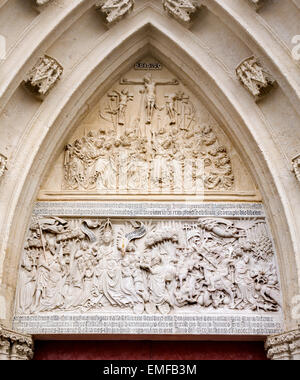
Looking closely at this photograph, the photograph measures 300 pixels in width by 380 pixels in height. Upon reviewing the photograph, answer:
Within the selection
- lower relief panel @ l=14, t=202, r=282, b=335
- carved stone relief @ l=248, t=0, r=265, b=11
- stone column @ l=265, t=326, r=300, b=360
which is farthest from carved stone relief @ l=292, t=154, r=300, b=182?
carved stone relief @ l=248, t=0, r=265, b=11

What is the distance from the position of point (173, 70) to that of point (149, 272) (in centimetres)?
273

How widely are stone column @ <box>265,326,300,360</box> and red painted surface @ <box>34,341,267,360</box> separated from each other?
29 centimetres

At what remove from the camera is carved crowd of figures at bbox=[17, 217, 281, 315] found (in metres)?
5.73

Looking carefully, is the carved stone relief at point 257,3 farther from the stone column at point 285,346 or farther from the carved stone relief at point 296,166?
the stone column at point 285,346

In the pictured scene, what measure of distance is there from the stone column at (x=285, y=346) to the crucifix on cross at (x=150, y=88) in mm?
3086

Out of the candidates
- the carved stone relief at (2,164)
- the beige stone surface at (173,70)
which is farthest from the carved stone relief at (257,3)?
the carved stone relief at (2,164)

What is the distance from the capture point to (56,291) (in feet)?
19.0

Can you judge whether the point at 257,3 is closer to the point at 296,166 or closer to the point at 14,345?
the point at 296,166

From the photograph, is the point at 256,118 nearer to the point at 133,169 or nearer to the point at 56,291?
the point at 133,169

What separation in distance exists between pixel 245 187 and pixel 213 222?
0.65 m

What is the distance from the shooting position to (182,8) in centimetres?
635

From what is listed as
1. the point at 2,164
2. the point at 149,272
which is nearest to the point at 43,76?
the point at 2,164

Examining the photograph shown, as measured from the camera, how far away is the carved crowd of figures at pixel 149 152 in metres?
6.35
